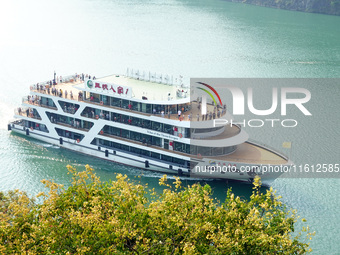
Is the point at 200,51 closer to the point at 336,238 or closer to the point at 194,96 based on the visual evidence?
the point at 194,96

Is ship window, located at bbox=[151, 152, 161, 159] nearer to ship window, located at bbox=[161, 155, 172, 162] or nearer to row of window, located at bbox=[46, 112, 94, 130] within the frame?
ship window, located at bbox=[161, 155, 172, 162]

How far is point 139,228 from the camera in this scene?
85.8 feet

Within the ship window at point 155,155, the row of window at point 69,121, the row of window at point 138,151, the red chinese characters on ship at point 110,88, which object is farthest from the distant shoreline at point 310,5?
the ship window at point 155,155

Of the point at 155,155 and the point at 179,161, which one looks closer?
the point at 179,161

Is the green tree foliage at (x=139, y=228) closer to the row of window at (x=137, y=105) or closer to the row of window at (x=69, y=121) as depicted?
the row of window at (x=137, y=105)

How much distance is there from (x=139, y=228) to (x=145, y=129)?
78.6ft

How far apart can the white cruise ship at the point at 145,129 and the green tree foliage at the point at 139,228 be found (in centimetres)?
1838

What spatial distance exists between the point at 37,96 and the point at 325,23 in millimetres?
98142

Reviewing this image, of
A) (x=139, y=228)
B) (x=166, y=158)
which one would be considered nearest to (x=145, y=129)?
(x=166, y=158)

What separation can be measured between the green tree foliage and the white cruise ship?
18.4m

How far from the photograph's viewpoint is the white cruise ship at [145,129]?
4681cm

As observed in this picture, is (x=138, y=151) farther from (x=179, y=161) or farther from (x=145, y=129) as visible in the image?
(x=179, y=161)

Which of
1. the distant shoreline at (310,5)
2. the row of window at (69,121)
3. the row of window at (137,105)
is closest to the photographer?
the row of window at (137,105)

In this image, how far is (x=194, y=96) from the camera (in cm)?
4934
